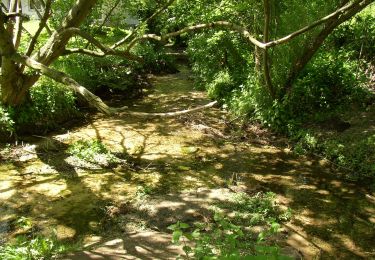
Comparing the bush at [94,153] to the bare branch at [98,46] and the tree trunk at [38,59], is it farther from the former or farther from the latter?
the bare branch at [98,46]

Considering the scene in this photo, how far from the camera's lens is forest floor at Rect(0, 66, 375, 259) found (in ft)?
16.8

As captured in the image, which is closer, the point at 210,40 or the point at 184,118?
the point at 184,118

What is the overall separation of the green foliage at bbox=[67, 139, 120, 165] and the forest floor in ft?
0.78

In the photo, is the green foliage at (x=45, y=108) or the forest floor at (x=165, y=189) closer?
the forest floor at (x=165, y=189)

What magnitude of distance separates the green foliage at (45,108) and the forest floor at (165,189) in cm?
50

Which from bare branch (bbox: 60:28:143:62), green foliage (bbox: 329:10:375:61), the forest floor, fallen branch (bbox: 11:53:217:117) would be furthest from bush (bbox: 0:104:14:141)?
green foliage (bbox: 329:10:375:61)

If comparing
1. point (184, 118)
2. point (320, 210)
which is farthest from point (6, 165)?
point (320, 210)

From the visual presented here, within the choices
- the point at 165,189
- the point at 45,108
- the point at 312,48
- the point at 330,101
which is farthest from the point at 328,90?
the point at 45,108

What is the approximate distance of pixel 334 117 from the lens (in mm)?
8758

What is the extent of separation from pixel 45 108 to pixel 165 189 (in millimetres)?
4390

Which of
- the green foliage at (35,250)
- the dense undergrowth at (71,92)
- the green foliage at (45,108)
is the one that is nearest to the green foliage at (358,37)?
the dense undergrowth at (71,92)

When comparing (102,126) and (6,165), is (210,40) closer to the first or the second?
(102,126)

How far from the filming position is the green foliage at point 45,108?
28.7 feet

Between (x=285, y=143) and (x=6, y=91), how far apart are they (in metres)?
6.32
